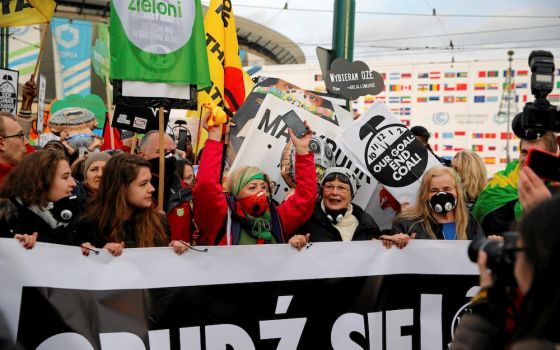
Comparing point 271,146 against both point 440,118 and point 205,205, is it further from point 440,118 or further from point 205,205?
point 440,118

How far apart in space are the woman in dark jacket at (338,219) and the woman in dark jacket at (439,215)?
Result: 0.64 feet

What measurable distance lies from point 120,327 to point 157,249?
0.41 meters

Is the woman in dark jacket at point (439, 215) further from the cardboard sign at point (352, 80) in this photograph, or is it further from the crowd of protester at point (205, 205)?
the cardboard sign at point (352, 80)

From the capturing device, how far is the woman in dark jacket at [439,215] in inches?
160

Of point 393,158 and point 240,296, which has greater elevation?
point 393,158

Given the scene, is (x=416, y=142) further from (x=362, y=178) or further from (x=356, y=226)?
(x=356, y=226)

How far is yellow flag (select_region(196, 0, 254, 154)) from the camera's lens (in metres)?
6.58

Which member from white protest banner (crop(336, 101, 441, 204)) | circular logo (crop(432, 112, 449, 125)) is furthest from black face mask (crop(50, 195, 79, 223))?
circular logo (crop(432, 112, 449, 125))

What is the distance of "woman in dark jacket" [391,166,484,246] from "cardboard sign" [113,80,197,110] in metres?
1.55

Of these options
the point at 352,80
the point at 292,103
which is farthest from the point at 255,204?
the point at 352,80

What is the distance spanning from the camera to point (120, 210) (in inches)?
139

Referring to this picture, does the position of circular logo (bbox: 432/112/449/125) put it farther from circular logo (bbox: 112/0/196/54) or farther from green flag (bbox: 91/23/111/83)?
circular logo (bbox: 112/0/196/54)

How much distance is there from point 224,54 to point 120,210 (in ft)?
11.4

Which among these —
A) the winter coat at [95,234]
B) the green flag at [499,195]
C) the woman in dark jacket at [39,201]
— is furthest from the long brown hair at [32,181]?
the green flag at [499,195]
